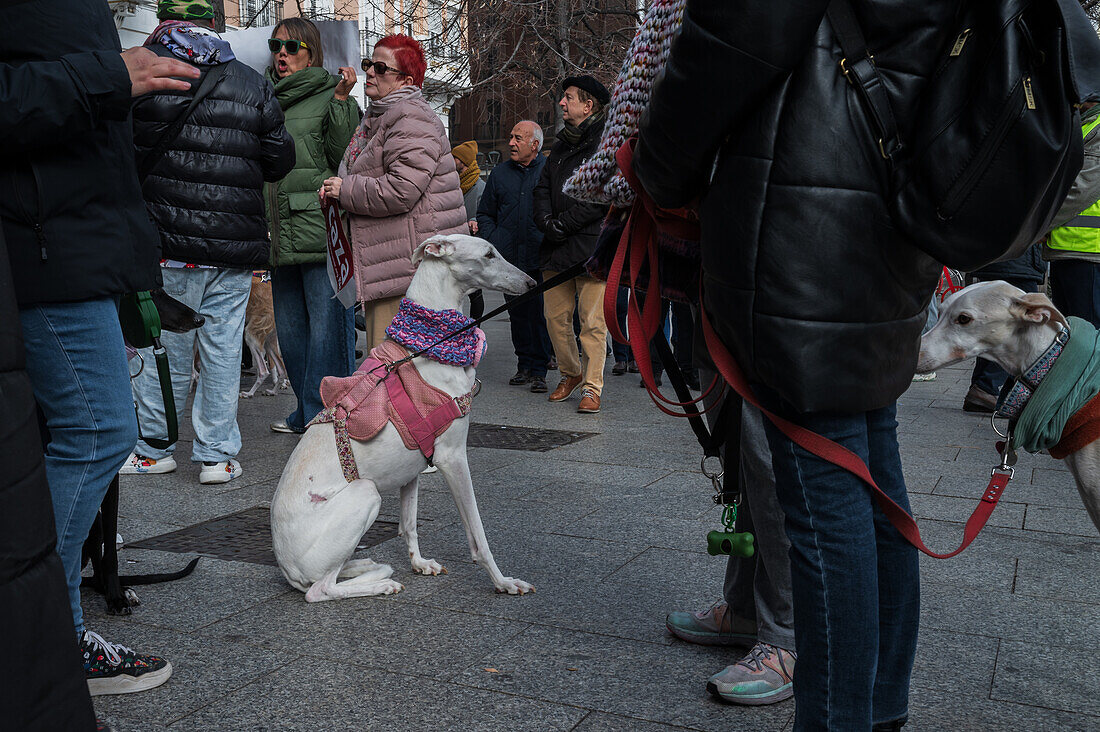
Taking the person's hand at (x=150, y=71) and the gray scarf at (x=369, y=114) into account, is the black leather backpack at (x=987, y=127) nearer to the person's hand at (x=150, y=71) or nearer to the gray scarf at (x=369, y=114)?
the person's hand at (x=150, y=71)

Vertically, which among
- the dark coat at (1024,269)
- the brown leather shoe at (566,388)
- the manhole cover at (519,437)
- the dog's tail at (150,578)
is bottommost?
the brown leather shoe at (566,388)

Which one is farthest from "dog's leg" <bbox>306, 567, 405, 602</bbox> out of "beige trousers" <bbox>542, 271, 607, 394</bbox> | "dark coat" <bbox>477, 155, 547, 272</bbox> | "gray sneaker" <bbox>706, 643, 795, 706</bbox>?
"dark coat" <bbox>477, 155, 547, 272</bbox>

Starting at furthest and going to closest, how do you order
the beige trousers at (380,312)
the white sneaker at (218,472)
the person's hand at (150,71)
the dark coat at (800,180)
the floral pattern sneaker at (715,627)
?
the beige trousers at (380,312) < the white sneaker at (218,472) < the floral pattern sneaker at (715,627) < the person's hand at (150,71) < the dark coat at (800,180)

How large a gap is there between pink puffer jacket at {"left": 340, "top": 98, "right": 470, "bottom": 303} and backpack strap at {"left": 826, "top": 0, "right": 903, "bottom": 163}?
4002 millimetres

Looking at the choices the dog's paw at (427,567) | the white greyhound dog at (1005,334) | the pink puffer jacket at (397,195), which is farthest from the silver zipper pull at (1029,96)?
the pink puffer jacket at (397,195)

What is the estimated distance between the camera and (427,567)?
403 centimetres

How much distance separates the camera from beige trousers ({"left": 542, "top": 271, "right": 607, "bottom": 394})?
26.8 ft

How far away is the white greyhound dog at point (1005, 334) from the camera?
2912 millimetres

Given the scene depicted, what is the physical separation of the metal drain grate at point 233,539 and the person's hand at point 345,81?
315 centimetres

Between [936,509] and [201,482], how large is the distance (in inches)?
152

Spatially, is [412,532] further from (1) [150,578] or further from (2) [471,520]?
(1) [150,578]

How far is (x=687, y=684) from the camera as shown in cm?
296

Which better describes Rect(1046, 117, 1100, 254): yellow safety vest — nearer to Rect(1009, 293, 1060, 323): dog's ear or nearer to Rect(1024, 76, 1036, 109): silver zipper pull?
Rect(1009, 293, 1060, 323): dog's ear

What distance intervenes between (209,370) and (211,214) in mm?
907
